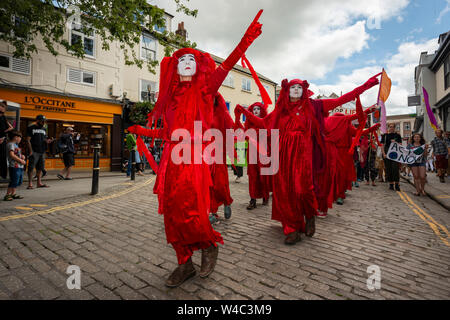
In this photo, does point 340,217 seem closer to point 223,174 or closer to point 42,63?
point 223,174

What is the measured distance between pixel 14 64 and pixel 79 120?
3.69m

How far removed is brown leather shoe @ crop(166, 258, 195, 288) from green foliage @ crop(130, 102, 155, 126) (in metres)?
13.7

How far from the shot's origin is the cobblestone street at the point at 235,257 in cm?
192

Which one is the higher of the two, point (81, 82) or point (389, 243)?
point (81, 82)

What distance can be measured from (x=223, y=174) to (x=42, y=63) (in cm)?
1388

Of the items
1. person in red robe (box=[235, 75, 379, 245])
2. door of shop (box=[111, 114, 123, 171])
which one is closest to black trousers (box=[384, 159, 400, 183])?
person in red robe (box=[235, 75, 379, 245])

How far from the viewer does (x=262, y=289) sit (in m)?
1.93

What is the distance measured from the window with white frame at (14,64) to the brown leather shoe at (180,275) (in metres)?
14.6

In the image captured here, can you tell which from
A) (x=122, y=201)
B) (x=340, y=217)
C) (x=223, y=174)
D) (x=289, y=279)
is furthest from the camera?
(x=122, y=201)

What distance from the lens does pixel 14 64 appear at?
11.5 m

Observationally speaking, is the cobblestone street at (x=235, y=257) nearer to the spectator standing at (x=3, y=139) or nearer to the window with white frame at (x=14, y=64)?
the spectator standing at (x=3, y=139)

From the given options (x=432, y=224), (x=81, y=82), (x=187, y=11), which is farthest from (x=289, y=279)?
(x=81, y=82)

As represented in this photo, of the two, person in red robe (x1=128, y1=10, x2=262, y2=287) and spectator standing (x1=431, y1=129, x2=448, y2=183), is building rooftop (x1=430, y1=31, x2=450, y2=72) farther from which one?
person in red robe (x1=128, y1=10, x2=262, y2=287)
